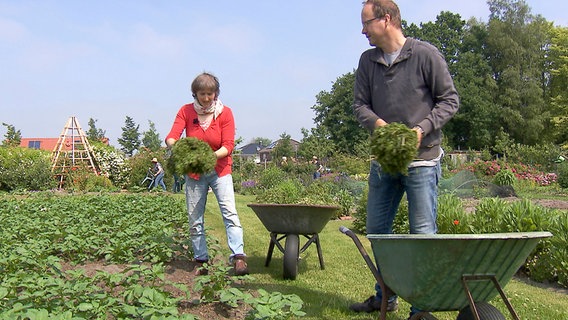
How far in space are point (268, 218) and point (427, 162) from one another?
73.8 inches

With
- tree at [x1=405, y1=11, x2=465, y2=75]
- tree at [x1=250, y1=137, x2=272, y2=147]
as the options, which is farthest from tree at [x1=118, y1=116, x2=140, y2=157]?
tree at [x1=250, y1=137, x2=272, y2=147]

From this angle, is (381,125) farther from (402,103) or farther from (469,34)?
(469,34)

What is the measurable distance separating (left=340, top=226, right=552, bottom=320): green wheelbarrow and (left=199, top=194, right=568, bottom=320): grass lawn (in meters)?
1.13

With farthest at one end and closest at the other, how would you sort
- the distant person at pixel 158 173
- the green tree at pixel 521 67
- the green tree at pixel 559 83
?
the green tree at pixel 521 67, the green tree at pixel 559 83, the distant person at pixel 158 173

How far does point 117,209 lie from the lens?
7.60 m

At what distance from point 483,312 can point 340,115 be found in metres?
45.8

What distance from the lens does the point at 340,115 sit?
47594 mm

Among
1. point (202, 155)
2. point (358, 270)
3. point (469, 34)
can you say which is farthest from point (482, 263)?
point (469, 34)

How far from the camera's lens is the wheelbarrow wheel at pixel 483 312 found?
2.20 metres

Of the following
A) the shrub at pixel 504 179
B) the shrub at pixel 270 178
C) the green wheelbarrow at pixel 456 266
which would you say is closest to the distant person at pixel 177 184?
the shrub at pixel 270 178

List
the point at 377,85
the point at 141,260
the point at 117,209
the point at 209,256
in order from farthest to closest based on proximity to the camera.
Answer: the point at 117,209 → the point at 209,256 → the point at 141,260 → the point at 377,85

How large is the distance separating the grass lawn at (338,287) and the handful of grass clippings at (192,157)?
0.92m

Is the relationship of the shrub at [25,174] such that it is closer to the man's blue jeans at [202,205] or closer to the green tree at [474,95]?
the man's blue jeans at [202,205]

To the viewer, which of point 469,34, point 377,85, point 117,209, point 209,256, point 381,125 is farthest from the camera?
point 469,34
